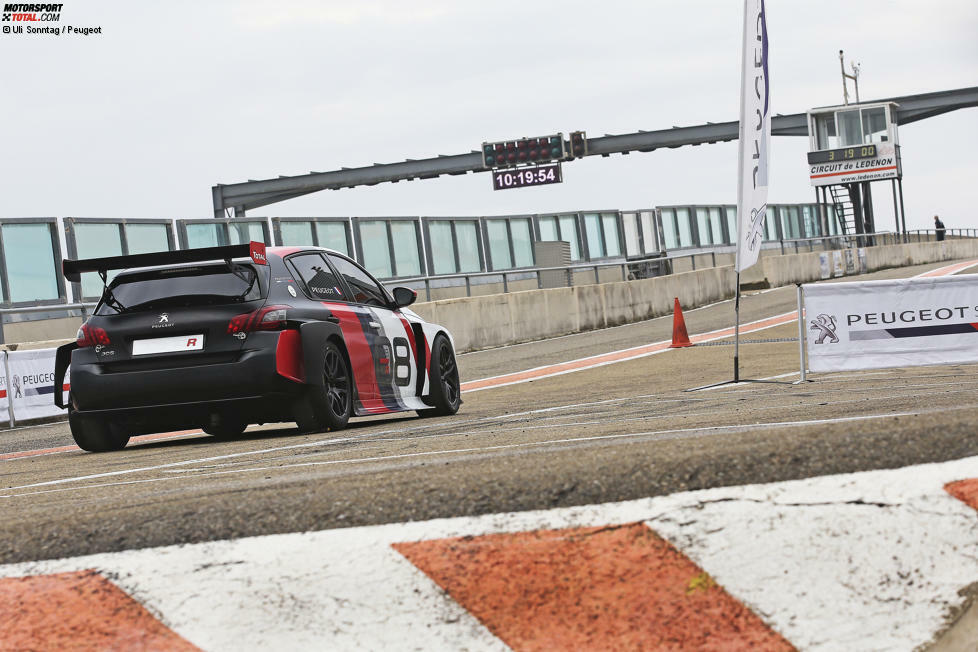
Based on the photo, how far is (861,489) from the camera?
9.89 feet

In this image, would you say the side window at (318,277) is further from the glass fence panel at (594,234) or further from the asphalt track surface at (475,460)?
the glass fence panel at (594,234)

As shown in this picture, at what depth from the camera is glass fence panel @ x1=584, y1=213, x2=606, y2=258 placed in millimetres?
45062

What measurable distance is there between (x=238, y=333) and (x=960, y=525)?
6.80 meters

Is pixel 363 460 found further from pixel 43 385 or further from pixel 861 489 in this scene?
pixel 43 385

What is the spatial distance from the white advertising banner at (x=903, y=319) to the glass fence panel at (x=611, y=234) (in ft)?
109

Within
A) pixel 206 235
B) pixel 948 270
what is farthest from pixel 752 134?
pixel 948 270

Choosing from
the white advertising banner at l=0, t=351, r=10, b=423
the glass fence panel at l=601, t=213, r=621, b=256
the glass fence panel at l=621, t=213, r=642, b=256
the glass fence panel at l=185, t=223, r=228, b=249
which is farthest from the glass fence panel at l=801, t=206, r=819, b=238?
the white advertising banner at l=0, t=351, r=10, b=423

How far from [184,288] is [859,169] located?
69.7m

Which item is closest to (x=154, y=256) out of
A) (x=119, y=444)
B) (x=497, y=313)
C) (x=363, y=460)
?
(x=119, y=444)

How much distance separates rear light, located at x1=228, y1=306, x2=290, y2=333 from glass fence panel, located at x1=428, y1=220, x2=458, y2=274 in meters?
24.4

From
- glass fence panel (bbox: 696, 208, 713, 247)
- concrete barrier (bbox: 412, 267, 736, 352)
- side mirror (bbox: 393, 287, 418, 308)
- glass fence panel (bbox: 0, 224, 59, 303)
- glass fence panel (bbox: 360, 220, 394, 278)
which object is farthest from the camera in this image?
glass fence panel (bbox: 696, 208, 713, 247)

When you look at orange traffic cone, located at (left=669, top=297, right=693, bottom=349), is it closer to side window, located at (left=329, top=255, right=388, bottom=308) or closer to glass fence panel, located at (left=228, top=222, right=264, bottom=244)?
glass fence panel, located at (left=228, top=222, right=264, bottom=244)

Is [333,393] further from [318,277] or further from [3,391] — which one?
[3,391]

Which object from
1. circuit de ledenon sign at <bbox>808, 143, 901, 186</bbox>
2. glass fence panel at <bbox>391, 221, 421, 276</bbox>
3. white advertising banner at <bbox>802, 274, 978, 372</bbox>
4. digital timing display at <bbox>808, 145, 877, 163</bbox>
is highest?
digital timing display at <bbox>808, 145, 877, 163</bbox>
